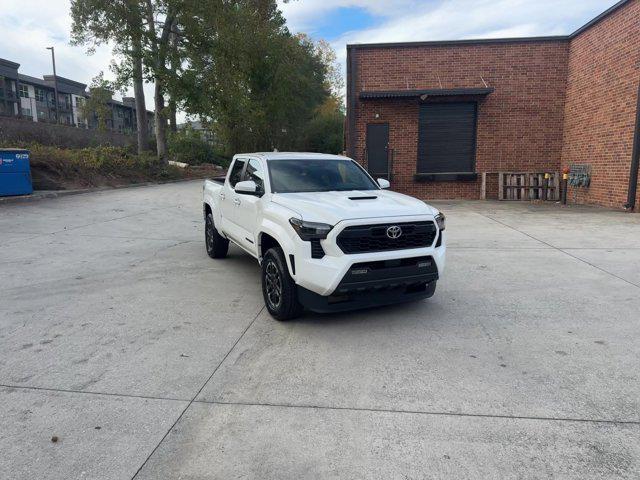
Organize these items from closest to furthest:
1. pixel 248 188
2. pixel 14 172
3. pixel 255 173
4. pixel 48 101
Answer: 1. pixel 248 188
2. pixel 255 173
3. pixel 14 172
4. pixel 48 101

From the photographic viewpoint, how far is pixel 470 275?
21.8 ft

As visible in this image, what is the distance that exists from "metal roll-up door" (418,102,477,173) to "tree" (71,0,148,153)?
716 inches

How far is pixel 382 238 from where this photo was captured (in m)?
4.48

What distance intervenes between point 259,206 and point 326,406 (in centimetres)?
277

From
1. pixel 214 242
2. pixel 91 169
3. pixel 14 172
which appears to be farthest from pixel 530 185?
pixel 91 169

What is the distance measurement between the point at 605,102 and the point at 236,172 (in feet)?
39.8

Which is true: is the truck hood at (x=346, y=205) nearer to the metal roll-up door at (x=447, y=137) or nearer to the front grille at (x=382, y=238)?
the front grille at (x=382, y=238)

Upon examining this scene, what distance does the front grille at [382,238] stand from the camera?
14.3ft

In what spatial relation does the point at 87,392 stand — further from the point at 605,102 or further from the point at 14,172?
the point at 605,102

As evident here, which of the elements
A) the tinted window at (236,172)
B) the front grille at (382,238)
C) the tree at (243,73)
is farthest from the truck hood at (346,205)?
the tree at (243,73)

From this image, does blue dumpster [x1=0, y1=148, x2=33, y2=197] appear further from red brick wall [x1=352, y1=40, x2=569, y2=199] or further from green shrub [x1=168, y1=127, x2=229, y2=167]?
green shrub [x1=168, y1=127, x2=229, y2=167]

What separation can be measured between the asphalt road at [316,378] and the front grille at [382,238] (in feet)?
2.80

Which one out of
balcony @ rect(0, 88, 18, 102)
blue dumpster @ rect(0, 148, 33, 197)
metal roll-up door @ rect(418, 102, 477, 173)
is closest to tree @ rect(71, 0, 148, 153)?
blue dumpster @ rect(0, 148, 33, 197)

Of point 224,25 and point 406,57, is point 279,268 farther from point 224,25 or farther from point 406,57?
point 224,25
